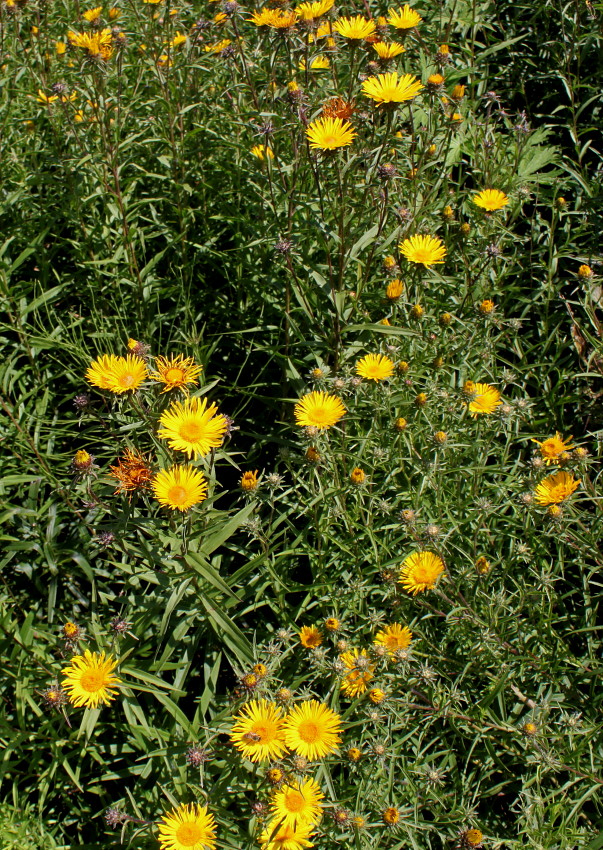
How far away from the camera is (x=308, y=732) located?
2262 mm

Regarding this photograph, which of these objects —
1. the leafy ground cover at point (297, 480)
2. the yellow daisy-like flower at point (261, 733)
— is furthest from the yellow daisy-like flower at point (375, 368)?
the yellow daisy-like flower at point (261, 733)

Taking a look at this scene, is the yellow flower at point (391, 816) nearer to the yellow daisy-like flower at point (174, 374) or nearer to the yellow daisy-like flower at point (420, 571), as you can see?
the yellow daisy-like flower at point (420, 571)

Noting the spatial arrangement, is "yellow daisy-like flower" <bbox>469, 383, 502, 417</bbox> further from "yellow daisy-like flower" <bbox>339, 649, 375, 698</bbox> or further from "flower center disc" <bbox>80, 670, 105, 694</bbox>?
"flower center disc" <bbox>80, 670, 105, 694</bbox>

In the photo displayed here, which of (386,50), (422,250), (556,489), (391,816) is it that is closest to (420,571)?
(556,489)

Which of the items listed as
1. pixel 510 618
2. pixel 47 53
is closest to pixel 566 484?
pixel 510 618

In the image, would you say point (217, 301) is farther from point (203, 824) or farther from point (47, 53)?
point (203, 824)

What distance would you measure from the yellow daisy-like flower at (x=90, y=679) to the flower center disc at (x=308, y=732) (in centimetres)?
62

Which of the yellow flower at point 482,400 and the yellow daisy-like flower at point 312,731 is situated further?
the yellow flower at point 482,400

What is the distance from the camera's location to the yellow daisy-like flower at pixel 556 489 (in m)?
2.48

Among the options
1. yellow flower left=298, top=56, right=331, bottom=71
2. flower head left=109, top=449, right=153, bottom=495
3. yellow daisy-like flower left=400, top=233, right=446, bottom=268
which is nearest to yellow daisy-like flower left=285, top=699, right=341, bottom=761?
flower head left=109, top=449, right=153, bottom=495

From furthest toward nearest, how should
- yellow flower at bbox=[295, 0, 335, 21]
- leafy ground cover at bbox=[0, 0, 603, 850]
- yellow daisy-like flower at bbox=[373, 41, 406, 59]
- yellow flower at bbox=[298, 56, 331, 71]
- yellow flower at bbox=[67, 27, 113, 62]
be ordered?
yellow flower at bbox=[298, 56, 331, 71], yellow flower at bbox=[67, 27, 113, 62], yellow flower at bbox=[295, 0, 335, 21], yellow daisy-like flower at bbox=[373, 41, 406, 59], leafy ground cover at bbox=[0, 0, 603, 850]

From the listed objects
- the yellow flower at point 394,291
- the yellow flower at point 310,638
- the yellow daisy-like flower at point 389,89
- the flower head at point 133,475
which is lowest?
the yellow flower at point 310,638

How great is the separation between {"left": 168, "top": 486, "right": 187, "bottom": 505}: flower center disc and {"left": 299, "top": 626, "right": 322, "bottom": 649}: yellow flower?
0.72 m

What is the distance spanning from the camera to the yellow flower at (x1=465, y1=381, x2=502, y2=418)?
2.73m
